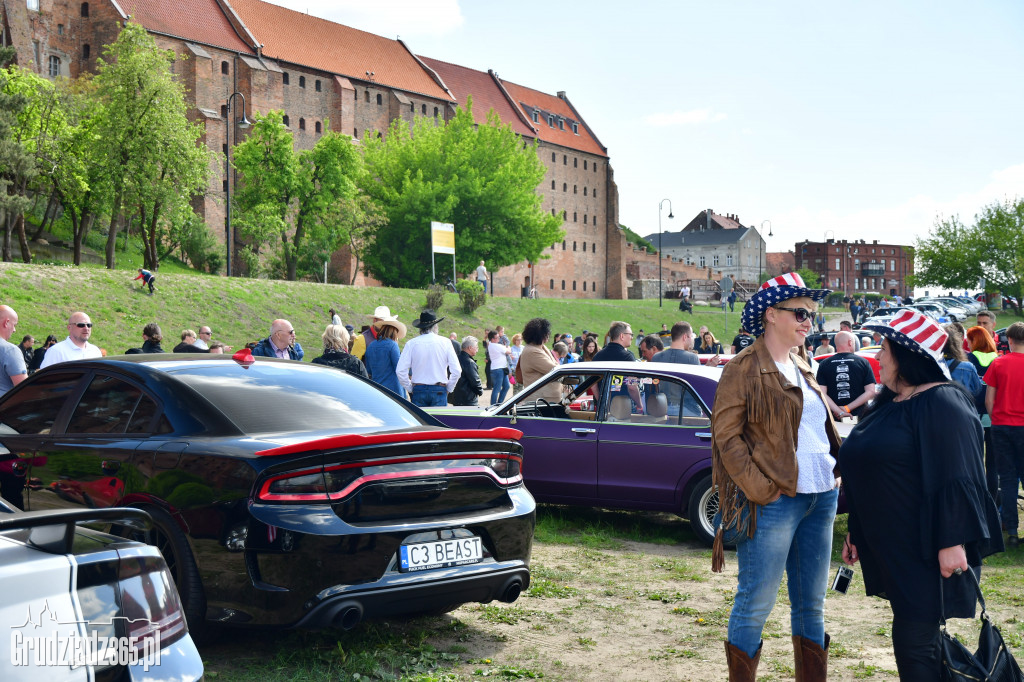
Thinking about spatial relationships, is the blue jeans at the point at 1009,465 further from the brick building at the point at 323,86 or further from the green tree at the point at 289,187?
the green tree at the point at 289,187

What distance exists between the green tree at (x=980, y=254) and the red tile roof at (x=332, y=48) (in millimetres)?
47496

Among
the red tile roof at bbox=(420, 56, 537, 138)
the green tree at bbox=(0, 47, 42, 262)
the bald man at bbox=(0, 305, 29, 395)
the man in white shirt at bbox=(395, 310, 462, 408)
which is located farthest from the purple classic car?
the red tile roof at bbox=(420, 56, 537, 138)

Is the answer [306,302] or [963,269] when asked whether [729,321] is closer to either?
[306,302]

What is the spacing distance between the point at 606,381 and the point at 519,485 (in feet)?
10.4

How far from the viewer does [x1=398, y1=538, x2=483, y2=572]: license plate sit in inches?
178

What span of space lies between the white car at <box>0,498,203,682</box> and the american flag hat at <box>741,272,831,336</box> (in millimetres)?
2522

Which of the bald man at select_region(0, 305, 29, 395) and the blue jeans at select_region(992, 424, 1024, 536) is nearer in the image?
the bald man at select_region(0, 305, 29, 395)

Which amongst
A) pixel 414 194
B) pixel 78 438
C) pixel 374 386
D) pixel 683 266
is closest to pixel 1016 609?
pixel 374 386

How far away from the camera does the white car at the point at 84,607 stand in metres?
2.13

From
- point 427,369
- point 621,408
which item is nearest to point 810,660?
point 621,408

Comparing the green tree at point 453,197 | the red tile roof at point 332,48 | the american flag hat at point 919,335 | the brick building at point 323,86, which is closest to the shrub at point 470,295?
the brick building at point 323,86

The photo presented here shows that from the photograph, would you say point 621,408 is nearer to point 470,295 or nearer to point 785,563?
point 785,563

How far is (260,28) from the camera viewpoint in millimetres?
71625

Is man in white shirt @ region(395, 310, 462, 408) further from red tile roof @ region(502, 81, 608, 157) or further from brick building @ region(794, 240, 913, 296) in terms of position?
brick building @ region(794, 240, 913, 296)
